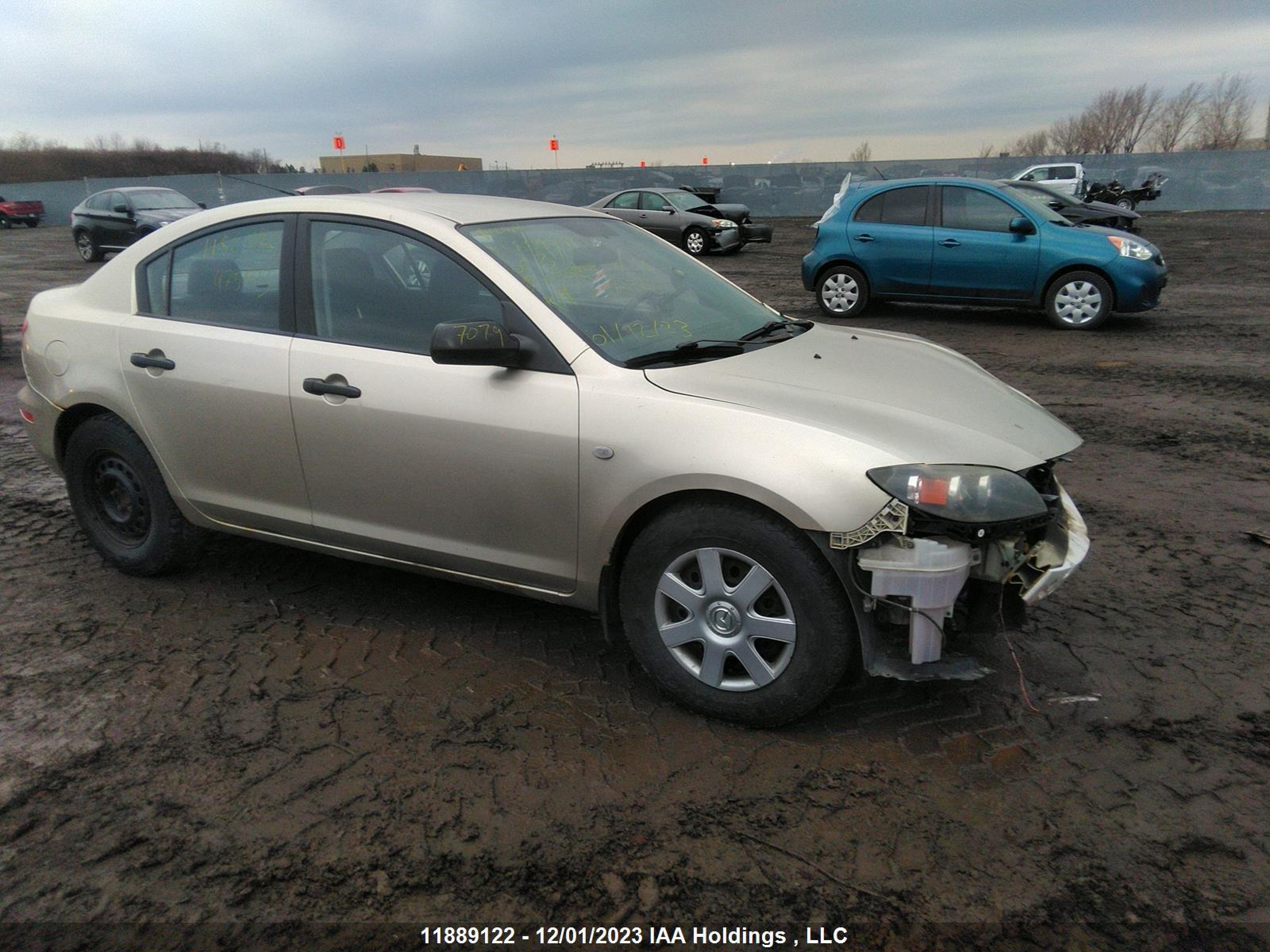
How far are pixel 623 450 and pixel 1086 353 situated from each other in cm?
799

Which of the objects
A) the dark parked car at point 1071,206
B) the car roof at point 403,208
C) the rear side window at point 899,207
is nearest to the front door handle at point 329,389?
the car roof at point 403,208

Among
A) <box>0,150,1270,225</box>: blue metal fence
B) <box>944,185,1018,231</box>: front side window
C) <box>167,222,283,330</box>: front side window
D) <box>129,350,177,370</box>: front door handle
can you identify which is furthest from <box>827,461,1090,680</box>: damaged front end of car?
<box>0,150,1270,225</box>: blue metal fence

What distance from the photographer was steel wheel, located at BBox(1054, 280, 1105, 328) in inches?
410

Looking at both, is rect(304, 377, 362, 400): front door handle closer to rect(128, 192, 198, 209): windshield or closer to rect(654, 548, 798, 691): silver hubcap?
rect(654, 548, 798, 691): silver hubcap

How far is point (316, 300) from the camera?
12.3 ft

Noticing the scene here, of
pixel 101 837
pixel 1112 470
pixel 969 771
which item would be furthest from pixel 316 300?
pixel 1112 470

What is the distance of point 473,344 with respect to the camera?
314 centimetres

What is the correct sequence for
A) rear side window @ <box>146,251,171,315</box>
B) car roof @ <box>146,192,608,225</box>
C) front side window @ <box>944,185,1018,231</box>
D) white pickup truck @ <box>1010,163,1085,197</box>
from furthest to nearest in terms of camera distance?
white pickup truck @ <box>1010,163,1085,197</box> → front side window @ <box>944,185,1018,231</box> → rear side window @ <box>146,251,171,315</box> → car roof @ <box>146,192,608,225</box>

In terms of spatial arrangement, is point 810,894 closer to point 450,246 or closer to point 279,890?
point 279,890

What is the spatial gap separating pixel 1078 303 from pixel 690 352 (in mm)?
8644

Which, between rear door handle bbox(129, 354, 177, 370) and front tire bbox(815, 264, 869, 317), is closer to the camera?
rear door handle bbox(129, 354, 177, 370)

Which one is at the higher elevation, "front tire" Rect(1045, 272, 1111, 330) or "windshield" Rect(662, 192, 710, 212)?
"windshield" Rect(662, 192, 710, 212)

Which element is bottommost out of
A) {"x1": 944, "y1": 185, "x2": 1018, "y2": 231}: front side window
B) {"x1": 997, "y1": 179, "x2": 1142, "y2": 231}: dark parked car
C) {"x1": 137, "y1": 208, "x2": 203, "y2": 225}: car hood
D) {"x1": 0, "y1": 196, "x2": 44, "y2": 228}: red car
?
{"x1": 944, "y1": 185, "x2": 1018, "y2": 231}: front side window

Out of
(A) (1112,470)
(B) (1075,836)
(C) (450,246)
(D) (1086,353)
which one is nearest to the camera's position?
(B) (1075,836)
